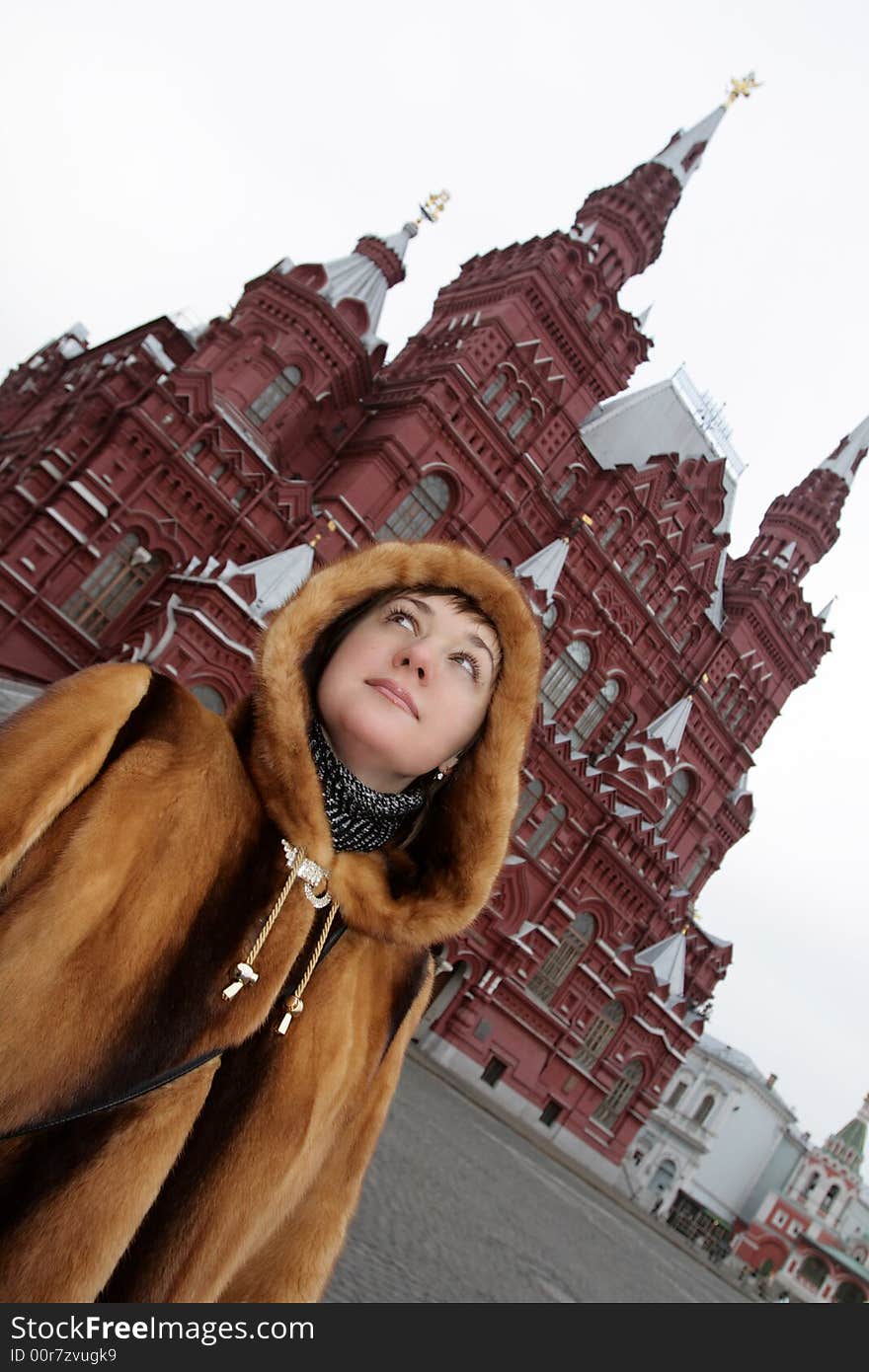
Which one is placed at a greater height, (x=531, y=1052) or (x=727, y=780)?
(x=727, y=780)

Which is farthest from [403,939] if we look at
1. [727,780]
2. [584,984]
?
[727,780]

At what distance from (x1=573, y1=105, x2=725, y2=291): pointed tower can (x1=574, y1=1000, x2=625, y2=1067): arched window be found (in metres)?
19.3

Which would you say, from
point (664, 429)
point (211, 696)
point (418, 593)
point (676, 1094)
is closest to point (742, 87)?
point (664, 429)

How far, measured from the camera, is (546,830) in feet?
74.3

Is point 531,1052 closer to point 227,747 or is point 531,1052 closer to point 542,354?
point 542,354

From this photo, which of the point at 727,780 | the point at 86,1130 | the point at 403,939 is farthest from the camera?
the point at 727,780

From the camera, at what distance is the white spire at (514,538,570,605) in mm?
21688

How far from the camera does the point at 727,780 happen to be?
26750mm

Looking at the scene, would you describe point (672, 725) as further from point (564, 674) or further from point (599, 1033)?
point (599, 1033)

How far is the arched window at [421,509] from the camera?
20.8 metres

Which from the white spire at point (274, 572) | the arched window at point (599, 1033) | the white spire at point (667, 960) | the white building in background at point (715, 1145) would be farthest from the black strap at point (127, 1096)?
the white building in background at point (715, 1145)

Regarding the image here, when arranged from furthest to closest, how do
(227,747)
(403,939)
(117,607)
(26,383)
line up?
1. (26,383)
2. (117,607)
3. (403,939)
4. (227,747)

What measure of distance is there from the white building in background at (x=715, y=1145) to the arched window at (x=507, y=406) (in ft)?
117

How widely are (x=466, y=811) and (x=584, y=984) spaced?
21673 mm
